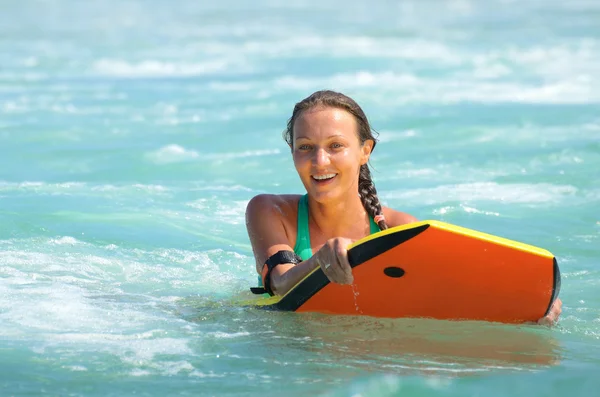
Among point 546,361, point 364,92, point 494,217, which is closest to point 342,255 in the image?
point 546,361

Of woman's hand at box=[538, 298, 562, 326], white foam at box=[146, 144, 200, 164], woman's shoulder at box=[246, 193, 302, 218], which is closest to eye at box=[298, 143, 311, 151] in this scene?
woman's shoulder at box=[246, 193, 302, 218]

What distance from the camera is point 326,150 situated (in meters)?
4.41

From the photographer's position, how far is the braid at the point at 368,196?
4.75 m

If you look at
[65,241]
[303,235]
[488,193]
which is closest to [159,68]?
[488,193]

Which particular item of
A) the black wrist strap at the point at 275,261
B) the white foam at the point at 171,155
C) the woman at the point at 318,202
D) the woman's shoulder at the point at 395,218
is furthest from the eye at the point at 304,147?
the white foam at the point at 171,155

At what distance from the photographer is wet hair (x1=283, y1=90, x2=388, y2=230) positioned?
4.48 meters

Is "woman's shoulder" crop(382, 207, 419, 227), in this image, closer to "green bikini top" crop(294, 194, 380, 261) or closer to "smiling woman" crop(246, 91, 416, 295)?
"smiling woman" crop(246, 91, 416, 295)

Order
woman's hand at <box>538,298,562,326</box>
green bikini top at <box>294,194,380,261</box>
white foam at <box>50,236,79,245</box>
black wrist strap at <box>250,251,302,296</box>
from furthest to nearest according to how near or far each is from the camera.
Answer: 1. white foam at <box>50,236,79,245</box>
2. green bikini top at <box>294,194,380,261</box>
3. black wrist strap at <box>250,251,302,296</box>
4. woman's hand at <box>538,298,562,326</box>

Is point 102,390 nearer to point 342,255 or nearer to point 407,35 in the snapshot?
point 342,255

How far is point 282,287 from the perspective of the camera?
430 cm

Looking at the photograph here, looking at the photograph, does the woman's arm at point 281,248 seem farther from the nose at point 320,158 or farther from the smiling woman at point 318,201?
the nose at point 320,158

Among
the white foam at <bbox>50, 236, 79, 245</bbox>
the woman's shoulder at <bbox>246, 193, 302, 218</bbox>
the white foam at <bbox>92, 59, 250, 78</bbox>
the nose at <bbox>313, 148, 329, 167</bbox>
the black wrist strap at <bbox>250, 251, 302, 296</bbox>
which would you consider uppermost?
the white foam at <bbox>92, 59, 250, 78</bbox>

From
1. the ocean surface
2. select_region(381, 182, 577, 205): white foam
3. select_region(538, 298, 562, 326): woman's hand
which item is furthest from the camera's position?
select_region(381, 182, 577, 205): white foam

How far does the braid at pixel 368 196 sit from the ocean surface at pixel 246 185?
2.02ft
